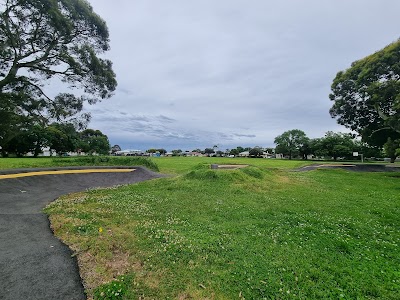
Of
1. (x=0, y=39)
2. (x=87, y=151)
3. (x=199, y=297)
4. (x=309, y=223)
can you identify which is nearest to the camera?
(x=199, y=297)

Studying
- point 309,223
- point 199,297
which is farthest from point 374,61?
point 199,297

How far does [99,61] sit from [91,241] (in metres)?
17.7

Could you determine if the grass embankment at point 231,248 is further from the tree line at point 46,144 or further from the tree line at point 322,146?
the tree line at point 322,146

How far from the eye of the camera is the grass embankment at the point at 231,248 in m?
4.85

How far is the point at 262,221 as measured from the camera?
9266mm

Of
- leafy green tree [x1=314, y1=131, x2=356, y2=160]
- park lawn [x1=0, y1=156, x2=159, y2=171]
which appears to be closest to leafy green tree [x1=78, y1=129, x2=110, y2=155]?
park lawn [x1=0, y1=156, x2=159, y2=171]

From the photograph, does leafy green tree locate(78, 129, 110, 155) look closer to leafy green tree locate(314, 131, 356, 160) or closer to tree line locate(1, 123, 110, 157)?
tree line locate(1, 123, 110, 157)

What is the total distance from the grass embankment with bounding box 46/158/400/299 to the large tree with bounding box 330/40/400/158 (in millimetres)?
19471

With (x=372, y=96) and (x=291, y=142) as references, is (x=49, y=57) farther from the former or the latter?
(x=291, y=142)

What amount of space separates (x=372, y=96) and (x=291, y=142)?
9657 centimetres

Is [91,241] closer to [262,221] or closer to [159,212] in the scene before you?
[159,212]

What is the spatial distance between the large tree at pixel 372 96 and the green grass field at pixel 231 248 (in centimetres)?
1919

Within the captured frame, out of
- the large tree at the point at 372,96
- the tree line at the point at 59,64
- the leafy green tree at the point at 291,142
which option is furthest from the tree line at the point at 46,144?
the leafy green tree at the point at 291,142

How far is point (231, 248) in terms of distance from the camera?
6.65 metres
